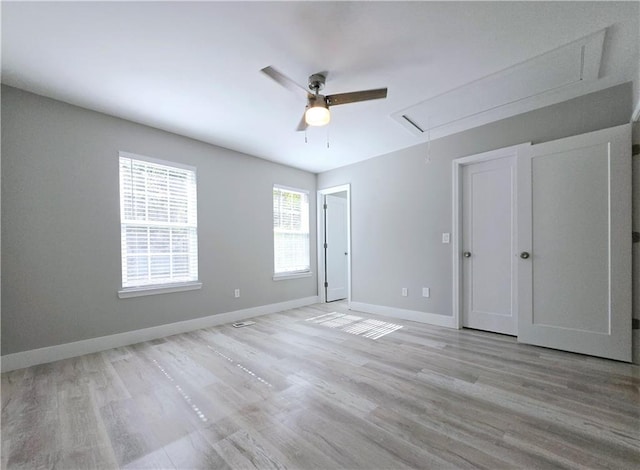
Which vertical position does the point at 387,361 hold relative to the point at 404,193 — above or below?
below

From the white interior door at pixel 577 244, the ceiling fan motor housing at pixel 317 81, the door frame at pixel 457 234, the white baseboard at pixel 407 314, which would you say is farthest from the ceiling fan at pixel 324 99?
the white baseboard at pixel 407 314

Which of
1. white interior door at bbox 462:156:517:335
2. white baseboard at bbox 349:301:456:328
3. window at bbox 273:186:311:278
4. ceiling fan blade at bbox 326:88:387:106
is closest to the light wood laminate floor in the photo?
white interior door at bbox 462:156:517:335

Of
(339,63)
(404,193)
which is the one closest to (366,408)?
(339,63)

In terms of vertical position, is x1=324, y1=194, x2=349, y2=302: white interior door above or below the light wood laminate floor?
above

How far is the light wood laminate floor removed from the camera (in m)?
1.46

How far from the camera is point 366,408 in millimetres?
1870

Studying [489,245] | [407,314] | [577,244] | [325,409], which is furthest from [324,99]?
[407,314]

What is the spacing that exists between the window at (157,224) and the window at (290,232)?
4.85ft

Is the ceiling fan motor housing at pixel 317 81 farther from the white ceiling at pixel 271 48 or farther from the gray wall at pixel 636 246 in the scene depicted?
the gray wall at pixel 636 246

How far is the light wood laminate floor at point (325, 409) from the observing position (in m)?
1.46

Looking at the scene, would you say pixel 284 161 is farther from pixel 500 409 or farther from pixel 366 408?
pixel 500 409

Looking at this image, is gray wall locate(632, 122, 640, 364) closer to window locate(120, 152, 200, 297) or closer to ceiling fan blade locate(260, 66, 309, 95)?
ceiling fan blade locate(260, 66, 309, 95)

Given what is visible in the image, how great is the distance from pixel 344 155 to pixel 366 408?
3.65 m

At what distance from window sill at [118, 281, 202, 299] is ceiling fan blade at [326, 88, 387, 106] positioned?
2.95 m
